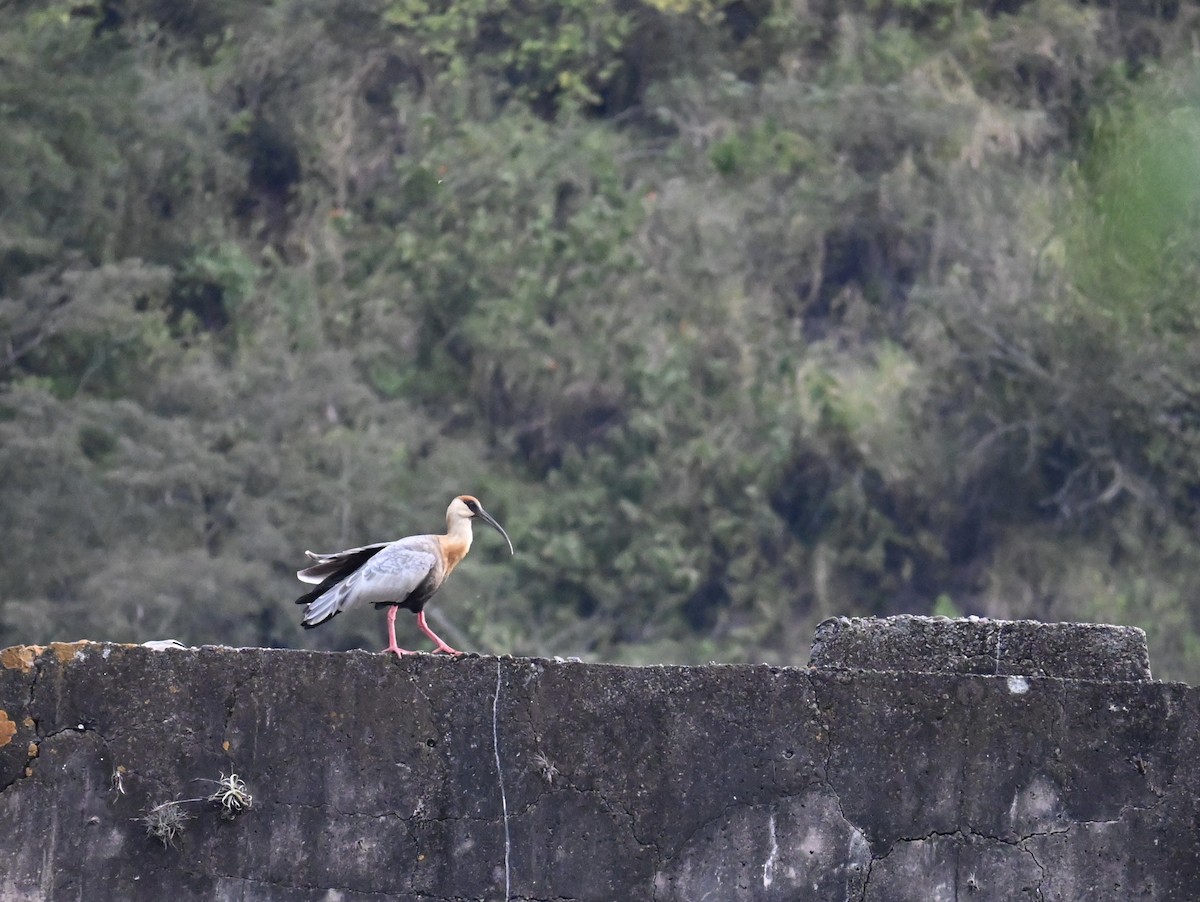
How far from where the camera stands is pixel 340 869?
602 cm

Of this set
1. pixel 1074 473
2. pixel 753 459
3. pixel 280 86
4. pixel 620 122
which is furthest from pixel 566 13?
pixel 1074 473

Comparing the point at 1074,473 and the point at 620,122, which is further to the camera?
the point at 620,122

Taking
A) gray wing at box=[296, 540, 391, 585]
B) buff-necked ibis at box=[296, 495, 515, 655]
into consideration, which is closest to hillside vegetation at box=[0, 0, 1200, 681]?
buff-necked ibis at box=[296, 495, 515, 655]

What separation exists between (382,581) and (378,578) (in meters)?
0.02

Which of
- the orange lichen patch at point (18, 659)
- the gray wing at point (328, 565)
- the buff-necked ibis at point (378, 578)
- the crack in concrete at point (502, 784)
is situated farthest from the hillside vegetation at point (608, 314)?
the crack in concrete at point (502, 784)

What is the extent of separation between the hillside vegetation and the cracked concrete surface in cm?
1467

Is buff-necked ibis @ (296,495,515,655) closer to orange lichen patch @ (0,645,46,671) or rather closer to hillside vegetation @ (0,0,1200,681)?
orange lichen patch @ (0,645,46,671)

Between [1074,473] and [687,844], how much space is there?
736 inches

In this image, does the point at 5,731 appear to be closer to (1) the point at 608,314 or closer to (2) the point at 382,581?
(2) the point at 382,581

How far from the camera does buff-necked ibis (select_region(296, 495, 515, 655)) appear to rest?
7082 millimetres

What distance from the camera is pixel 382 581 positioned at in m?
7.24

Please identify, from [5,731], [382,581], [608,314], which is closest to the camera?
[5,731]

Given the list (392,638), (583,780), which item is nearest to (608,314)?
(392,638)

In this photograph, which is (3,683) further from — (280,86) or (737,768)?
(280,86)
